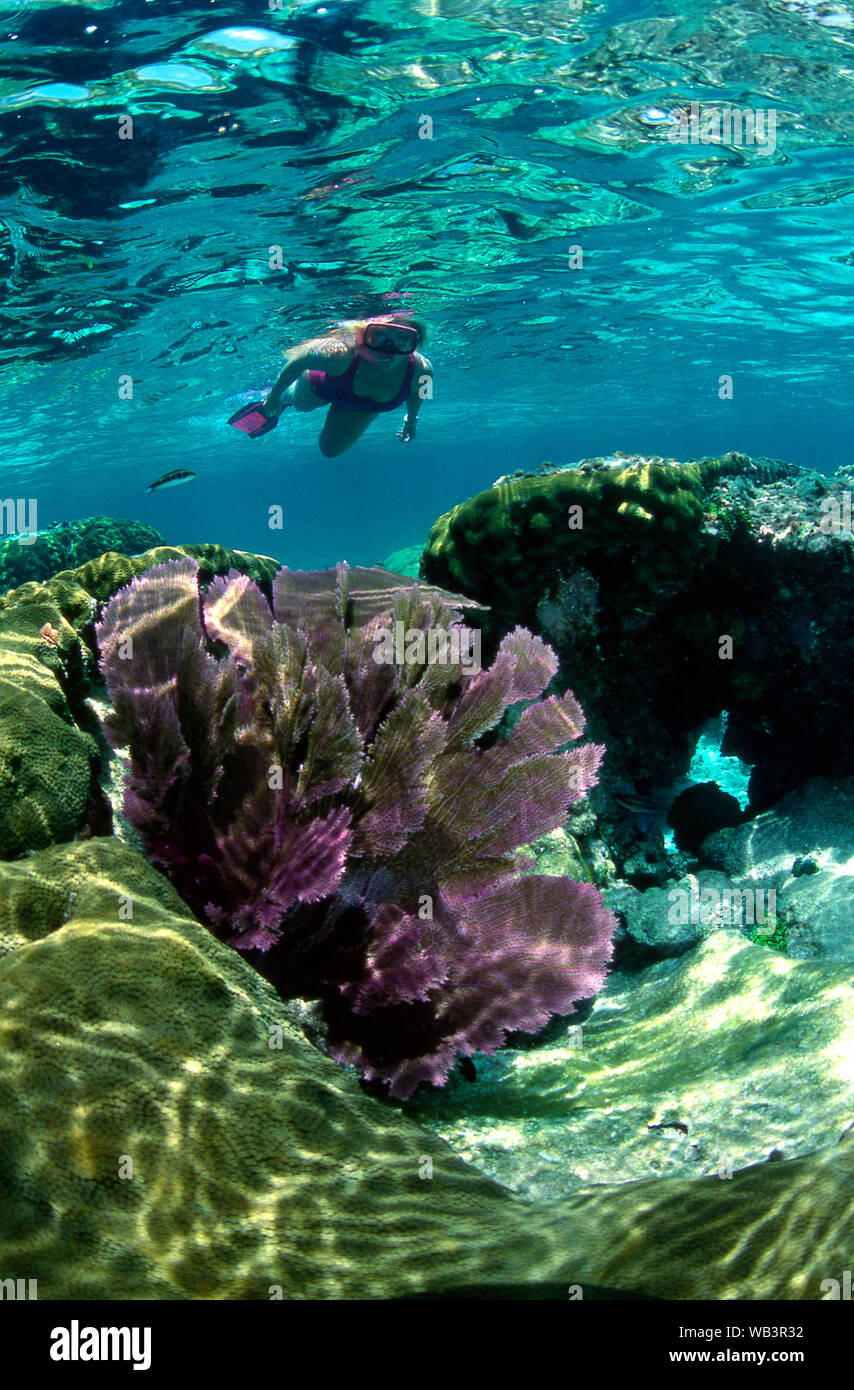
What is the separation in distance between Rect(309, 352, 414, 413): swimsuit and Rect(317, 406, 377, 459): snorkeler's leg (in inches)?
8.7

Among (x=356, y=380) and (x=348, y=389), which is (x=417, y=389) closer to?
(x=356, y=380)

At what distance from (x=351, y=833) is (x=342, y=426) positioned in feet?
35.4

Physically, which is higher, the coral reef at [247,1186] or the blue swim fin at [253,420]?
the blue swim fin at [253,420]

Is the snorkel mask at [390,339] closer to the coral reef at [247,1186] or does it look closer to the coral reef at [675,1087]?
the coral reef at [675,1087]

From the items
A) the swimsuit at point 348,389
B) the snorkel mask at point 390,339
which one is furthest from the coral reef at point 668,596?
the swimsuit at point 348,389

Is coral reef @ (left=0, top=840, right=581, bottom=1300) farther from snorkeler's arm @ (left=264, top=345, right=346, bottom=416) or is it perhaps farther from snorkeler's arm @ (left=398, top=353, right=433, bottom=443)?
snorkeler's arm @ (left=264, top=345, right=346, bottom=416)

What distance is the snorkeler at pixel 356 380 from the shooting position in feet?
34.1

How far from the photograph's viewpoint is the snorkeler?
34.1 ft

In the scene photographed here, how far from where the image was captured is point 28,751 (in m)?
2.30


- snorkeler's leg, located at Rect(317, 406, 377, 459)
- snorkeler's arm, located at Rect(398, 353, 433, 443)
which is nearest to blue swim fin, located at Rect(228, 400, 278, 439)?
snorkeler's leg, located at Rect(317, 406, 377, 459)

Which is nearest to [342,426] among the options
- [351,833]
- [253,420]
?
[253,420]

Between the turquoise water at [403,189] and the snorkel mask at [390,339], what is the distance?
335 centimetres
